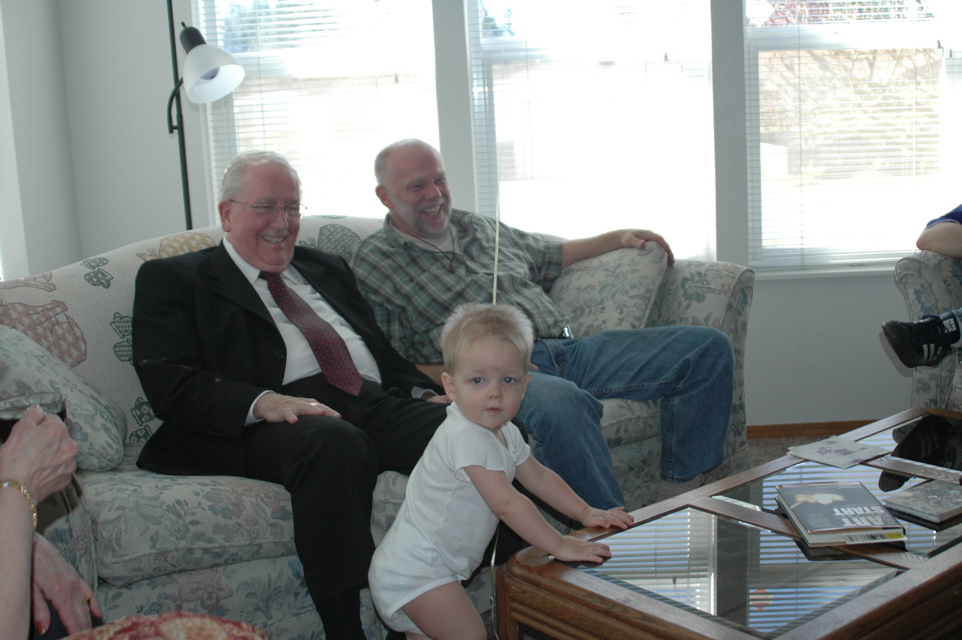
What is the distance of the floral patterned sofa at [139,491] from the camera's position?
4.66 ft

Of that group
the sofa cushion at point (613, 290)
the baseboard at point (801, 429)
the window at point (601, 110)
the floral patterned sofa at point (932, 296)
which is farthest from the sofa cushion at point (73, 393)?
the baseboard at point (801, 429)

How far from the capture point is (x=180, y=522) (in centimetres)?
145

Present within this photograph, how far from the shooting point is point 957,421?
1938 mm

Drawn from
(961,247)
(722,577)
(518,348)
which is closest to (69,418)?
(518,348)

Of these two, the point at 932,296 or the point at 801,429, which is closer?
the point at 932,296

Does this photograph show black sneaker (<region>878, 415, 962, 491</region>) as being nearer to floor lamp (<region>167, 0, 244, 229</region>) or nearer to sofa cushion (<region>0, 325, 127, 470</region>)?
sofa cushion (<region>0, 325, 127, 470</region>)

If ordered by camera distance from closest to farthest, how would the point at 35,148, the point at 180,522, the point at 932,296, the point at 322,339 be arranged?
the point at 180,522, the point at 322,339, the point at 932,296, the point at 35,148

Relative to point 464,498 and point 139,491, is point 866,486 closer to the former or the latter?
point 464,498

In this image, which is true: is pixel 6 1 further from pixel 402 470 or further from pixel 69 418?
pixel 402 470

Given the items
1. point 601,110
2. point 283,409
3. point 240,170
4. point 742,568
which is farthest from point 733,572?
point 601,110

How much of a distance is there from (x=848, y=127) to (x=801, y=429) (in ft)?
4.35

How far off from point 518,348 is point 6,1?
2.76 metres

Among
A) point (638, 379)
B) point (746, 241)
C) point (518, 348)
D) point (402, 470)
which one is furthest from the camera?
point (746, 241)

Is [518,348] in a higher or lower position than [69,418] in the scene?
higher
